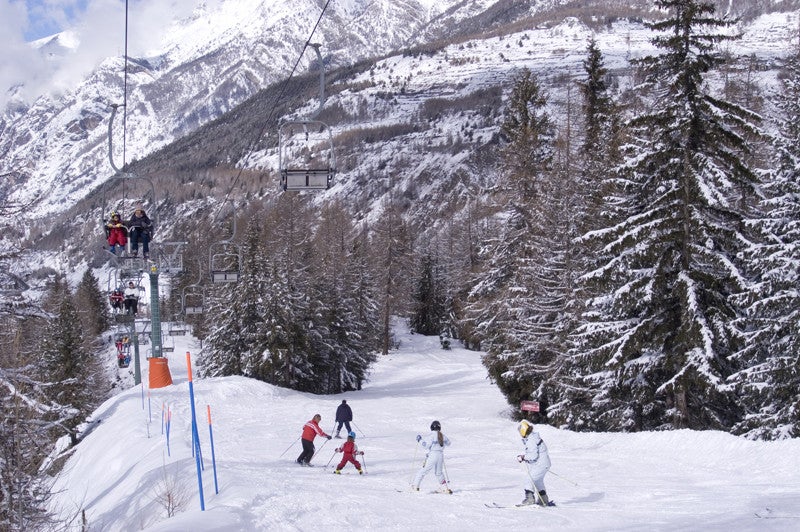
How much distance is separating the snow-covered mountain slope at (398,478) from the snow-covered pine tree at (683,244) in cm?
235

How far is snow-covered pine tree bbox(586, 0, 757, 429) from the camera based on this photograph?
62.4 feet

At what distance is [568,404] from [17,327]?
61.0 feet

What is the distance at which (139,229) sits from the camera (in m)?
21.7

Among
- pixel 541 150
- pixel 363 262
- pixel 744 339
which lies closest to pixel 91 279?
pixel 363 262

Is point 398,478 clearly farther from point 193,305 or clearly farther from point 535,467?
point 193,305

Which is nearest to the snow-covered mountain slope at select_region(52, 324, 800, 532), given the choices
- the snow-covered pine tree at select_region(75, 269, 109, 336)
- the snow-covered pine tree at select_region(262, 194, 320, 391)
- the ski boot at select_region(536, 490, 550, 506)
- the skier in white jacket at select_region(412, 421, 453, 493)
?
the ski boot at select_region(536, 490, 550, 506)

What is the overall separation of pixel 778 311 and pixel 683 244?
3119mm

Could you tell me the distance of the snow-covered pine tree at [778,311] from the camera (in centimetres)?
1781

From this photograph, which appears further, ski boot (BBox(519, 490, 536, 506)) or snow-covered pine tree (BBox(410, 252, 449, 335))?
snow-covered pine tree (BBox(410, 252, 449, 335))

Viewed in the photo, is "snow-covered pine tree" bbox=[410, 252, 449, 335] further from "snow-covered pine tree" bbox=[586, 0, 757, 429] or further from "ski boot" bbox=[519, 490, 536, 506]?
"ski boot" bbox=[519, 490, 536, 506]

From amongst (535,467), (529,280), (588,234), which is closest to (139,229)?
(588,234)

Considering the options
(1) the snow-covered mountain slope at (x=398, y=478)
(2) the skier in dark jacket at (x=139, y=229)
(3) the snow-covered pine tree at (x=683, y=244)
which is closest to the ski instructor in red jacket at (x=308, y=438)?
(1) the snow-covered mountain slope at (x=398, y=478)

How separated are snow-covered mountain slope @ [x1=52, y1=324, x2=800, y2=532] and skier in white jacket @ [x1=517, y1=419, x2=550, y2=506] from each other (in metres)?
0.31

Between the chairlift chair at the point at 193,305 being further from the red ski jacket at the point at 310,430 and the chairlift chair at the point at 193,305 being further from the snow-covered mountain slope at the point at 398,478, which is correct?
the red ski jacket at the point at 310,430
